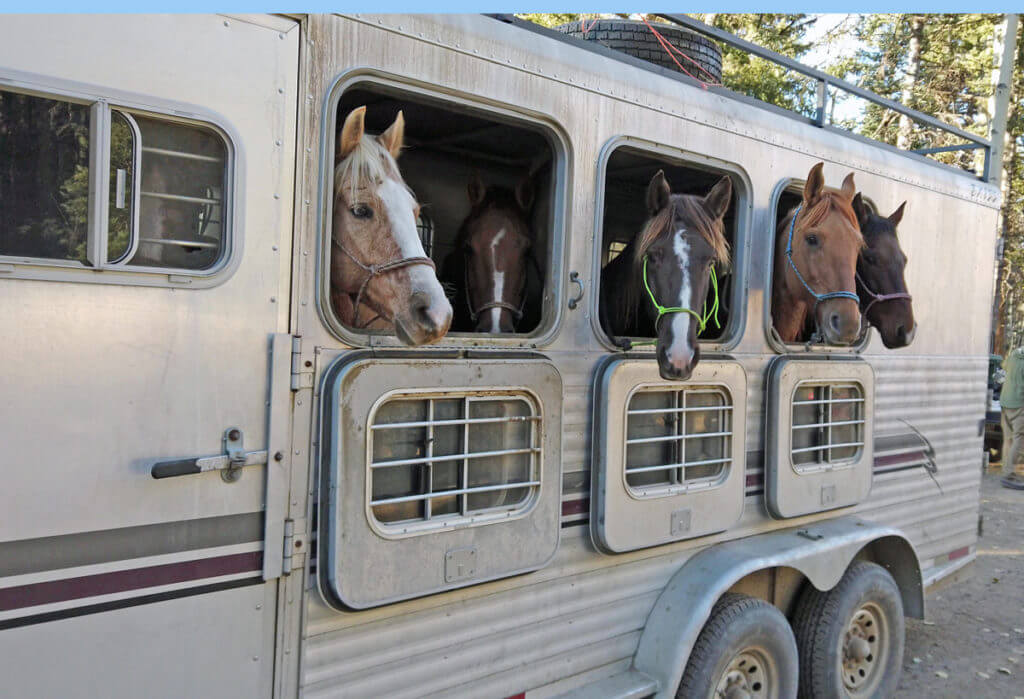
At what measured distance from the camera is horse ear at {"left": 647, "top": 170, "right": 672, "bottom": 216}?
323 centimetres

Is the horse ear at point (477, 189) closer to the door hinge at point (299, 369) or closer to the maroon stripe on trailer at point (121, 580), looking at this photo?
the door hinge at point (299, 369)

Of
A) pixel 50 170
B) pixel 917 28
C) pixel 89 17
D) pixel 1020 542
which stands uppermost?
pixel 917 28

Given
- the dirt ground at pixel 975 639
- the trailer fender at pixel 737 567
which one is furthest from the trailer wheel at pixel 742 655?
the dirt ground at pixel 975 639

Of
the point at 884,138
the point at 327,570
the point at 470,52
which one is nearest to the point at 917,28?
the point at 884,138

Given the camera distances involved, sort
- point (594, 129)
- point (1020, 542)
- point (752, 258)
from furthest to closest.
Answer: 1. point (1020, 542)
2. point (752, 258)
3. point (594, 129)

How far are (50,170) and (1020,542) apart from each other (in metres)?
9.31

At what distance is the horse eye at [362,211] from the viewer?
2486 mm

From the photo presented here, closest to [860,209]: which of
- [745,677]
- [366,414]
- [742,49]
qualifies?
[742,49]

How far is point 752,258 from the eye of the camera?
3.78 meters

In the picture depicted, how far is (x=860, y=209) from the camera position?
4059 millimetres

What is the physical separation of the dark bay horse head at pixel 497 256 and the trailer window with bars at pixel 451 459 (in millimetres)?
770

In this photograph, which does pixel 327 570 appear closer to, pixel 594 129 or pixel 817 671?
pixel 594 129

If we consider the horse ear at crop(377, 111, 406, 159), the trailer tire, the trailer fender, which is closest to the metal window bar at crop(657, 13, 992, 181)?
the trailer tire

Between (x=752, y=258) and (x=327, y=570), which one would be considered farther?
(x=752, y=258)
